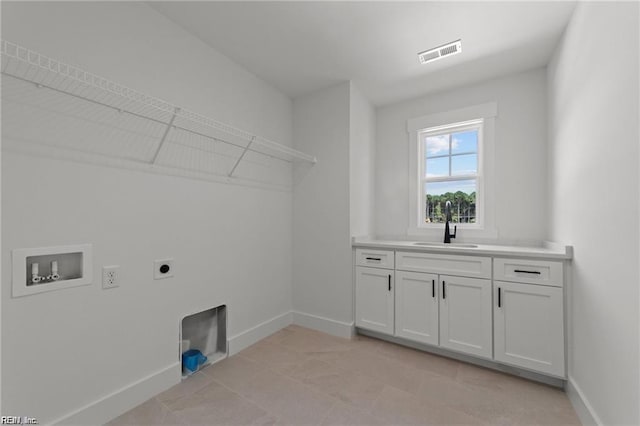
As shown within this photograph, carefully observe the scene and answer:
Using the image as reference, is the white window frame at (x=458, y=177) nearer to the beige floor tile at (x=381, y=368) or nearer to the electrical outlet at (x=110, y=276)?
the beige floor tile at (x=381, y=368)

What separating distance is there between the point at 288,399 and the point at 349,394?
403mm

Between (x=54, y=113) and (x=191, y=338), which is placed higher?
(x=54, y=113)

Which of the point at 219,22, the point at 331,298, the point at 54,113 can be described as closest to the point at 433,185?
the point at 331,298

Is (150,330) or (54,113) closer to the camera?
(54,113)

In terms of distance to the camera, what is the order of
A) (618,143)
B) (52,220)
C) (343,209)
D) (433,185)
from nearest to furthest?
(618,143)
(52,220)
(343,209)
(433,185)

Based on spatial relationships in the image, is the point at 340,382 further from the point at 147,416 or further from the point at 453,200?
the point at 453,200

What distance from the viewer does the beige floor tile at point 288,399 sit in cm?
158

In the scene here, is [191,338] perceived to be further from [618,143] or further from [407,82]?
[407,82]

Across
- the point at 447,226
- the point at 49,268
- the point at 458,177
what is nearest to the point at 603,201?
the point at 447,226

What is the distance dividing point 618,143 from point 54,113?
2721mm

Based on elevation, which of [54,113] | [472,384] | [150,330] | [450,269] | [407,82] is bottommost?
[472,384]

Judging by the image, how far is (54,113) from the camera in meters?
1.37

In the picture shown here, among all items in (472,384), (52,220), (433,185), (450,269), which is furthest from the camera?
(433,185)

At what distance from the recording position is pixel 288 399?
5.66ft
